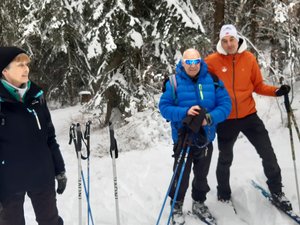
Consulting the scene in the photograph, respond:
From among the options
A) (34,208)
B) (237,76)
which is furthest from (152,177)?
(34,208)

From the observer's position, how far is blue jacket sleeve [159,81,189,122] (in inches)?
149

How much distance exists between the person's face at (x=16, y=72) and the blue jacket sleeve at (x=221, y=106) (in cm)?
190

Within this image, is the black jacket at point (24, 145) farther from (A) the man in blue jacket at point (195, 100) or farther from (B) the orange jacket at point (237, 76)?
(B) the orange jacket at point (237, 76)

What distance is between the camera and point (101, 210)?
505cm

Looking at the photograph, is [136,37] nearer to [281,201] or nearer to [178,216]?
[178,216]

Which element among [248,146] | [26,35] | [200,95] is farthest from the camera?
[26,35]

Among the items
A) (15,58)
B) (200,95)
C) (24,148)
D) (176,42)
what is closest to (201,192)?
Answer: (200,95)

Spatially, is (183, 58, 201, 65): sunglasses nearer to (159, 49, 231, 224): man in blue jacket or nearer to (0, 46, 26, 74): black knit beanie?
(159, 49, 231, 224): man in blue jacket

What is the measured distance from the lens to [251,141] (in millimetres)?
4496

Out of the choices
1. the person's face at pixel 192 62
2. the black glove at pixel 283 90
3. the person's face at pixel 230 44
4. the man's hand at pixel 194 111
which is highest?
the person's face at pixel 230 44

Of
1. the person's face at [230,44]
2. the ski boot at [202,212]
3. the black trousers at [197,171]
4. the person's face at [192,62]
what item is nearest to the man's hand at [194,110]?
the person's face at [192,62]

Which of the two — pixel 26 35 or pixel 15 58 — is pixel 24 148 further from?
pixel 26 35

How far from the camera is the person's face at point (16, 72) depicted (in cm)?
305

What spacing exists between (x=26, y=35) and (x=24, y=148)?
7807 millimetres
